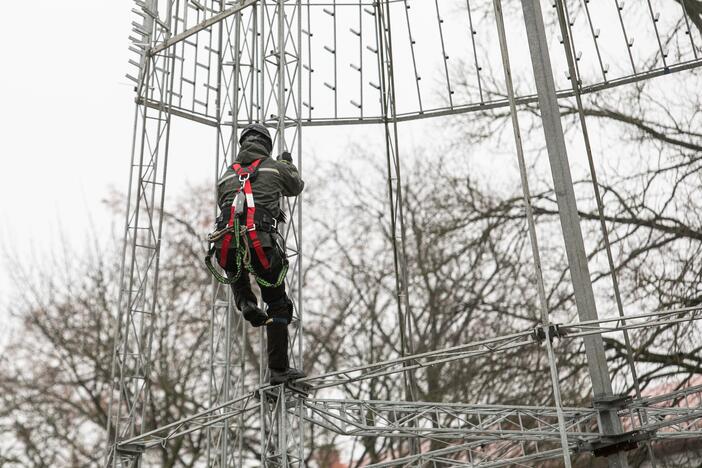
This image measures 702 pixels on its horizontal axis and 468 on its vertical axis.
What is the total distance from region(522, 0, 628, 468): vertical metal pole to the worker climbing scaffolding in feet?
9.85

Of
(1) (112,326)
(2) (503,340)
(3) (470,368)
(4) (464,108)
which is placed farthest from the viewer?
(1) (112,326)

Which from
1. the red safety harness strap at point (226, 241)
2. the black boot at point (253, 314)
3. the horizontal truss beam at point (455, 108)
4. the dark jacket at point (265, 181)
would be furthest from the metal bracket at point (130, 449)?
the horizontal truss beam at point (455, 108)

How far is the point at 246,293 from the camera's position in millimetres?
8406

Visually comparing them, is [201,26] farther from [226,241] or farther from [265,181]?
[226,241]

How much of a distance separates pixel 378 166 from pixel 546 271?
629 cm

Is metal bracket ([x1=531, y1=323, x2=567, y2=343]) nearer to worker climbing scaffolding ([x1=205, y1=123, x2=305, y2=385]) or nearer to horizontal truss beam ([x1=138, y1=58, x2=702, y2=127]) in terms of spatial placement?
worker climbing scaffolding ([x1=205, y1=123, x2=305, y2=385])

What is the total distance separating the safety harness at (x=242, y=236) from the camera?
26.8 feet

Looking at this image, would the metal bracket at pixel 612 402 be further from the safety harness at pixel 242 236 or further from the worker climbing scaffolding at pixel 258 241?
the safety harness at pixel 242 236

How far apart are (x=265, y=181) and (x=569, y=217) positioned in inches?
133

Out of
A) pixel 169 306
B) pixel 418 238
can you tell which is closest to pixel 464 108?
pixel 418 238

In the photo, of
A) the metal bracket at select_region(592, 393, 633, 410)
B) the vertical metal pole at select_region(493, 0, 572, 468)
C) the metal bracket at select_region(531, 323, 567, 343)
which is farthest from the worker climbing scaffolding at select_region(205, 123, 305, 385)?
the metal bracket at select_region(592, 393, 633, 410)

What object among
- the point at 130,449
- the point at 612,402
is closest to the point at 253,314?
the point at 130,449

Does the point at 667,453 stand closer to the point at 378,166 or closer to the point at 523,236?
the point at 523,236

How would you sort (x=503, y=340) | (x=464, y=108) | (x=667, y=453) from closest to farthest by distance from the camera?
1. (x=503, y=340)
2. (x=464, y=108)
3. (x=667, y=453)
